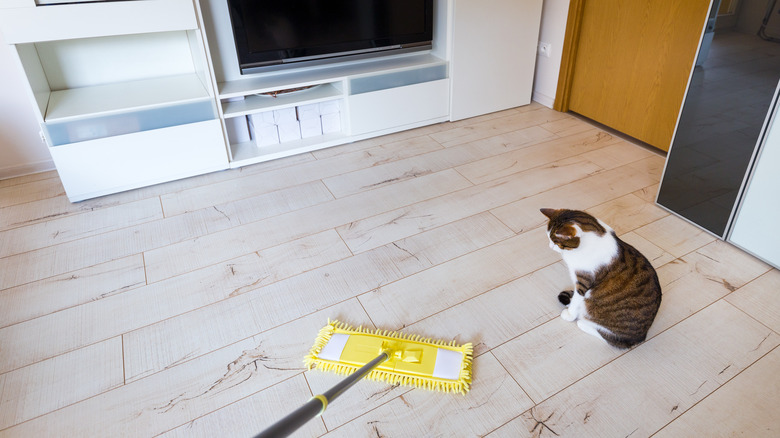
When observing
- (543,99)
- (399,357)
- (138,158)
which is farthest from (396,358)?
(543,99)

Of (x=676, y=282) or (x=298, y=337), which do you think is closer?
(x=298, y=337)

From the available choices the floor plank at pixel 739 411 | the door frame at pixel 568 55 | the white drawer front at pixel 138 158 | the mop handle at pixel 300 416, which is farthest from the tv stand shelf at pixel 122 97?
the floor plank at pixel 739 411

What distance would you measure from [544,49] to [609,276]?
7.00 feet

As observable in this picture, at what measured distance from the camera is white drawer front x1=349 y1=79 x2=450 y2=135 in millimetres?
2561

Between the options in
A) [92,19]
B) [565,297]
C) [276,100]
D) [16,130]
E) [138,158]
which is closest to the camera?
[565,297]

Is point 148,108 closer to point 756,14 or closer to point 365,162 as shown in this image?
point 365,162

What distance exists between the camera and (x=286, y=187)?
88.0 inches

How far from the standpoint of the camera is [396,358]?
132cm

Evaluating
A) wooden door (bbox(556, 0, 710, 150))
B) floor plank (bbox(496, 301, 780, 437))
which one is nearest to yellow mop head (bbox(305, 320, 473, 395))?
floor plank (bbox(496, 301, 780, 437))

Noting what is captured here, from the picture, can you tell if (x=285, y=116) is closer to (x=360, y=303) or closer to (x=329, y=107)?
(x=329, y=107)

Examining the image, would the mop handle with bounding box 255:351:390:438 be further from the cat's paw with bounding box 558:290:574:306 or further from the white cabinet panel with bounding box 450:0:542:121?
the white cabinet panel with bounding box 450:0:542:121

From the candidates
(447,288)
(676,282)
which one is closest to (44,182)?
(447,288)

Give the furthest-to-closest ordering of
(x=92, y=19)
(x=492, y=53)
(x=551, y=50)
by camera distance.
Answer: (x=551, y=50)
(x=492, y=53)
(x=92, y=19)

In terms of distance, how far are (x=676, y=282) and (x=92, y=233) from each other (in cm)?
226
